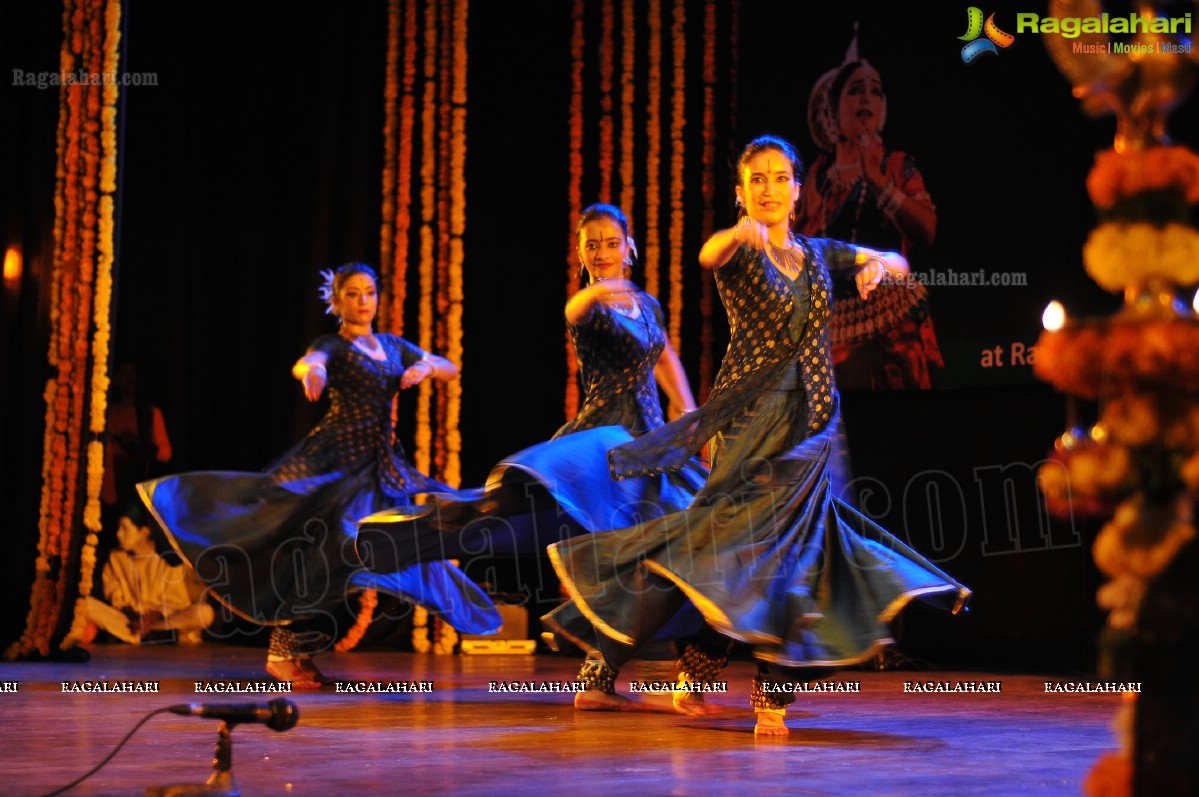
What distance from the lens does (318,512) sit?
17.3ft

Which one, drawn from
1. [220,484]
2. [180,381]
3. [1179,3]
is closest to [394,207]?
[180,381]

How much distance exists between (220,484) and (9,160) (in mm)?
2178

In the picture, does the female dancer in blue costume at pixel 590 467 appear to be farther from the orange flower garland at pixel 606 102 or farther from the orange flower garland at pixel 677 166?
the orange flower garland at pixel 606 102

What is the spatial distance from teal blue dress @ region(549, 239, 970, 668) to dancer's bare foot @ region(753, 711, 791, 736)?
→ 0.15 meters

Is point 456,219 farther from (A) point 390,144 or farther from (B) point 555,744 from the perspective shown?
(B) point 555,744

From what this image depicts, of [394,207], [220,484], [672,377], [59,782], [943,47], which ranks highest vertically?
[943,47]

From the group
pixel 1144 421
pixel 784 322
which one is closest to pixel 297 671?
pixel 784 322

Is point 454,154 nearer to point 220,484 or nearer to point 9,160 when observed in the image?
point 9,160

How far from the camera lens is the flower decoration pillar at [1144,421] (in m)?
1.75

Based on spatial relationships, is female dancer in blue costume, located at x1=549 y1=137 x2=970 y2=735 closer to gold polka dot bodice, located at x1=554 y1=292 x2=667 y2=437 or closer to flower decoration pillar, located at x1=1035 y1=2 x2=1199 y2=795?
gold polka dot bodice, located at x1=554 y1=292 x2=667 y2=437

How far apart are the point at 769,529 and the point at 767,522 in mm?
18

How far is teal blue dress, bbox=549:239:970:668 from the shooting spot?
347 centimetres

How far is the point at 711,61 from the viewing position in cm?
699

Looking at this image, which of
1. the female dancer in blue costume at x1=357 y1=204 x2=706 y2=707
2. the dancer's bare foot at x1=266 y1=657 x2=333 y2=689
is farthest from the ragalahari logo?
the dancer's bare foot at x1=266 y1=657 x2=333 y2=689
